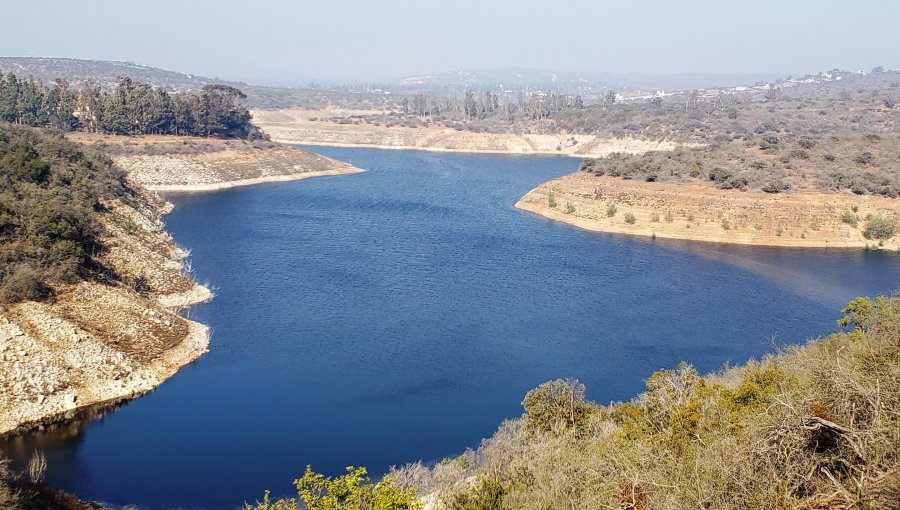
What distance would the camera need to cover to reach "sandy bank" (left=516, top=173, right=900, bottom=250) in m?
63.2

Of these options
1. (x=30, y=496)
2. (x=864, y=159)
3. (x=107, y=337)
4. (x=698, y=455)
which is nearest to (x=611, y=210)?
(x=864, y=159)

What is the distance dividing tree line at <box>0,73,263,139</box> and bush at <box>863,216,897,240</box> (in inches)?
3202

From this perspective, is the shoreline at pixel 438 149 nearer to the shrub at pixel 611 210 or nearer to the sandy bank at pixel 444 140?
the sandy bank at pixel 444 140

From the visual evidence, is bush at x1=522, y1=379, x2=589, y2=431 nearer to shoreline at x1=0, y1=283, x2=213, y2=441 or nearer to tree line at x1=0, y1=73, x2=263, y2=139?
shoreline at x1=0, y1=283, x2=213, y2=441

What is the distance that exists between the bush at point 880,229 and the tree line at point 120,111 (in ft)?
267

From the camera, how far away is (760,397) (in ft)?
58.1

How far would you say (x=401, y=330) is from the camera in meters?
37.3

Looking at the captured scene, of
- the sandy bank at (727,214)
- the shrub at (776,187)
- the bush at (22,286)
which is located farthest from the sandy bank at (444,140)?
the bush at (22,286)

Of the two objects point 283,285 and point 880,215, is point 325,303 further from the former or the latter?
point 880,215

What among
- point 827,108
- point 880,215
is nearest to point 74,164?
point 880,215

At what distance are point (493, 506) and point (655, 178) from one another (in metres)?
65.6

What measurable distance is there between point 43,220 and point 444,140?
10692cm

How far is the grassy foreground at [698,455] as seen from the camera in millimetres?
10234

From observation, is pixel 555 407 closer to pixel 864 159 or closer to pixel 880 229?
pixel 880 229
